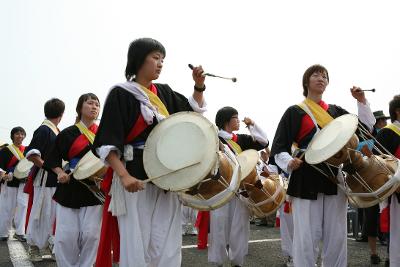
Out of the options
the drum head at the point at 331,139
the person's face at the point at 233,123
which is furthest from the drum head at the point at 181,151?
the person's face at the point at 233,123

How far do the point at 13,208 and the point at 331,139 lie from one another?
8224mm

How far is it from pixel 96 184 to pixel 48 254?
317 centimetres

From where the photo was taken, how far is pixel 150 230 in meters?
3.24

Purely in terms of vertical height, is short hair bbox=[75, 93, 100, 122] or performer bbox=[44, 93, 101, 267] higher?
short hair bbox=[75, 93, 100, 122]

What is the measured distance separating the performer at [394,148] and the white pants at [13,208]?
7298 millimetres

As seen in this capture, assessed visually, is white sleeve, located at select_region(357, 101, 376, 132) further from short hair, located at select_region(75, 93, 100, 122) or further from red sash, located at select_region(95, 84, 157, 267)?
short hair, located at select_region(75, 93, 100, 122)

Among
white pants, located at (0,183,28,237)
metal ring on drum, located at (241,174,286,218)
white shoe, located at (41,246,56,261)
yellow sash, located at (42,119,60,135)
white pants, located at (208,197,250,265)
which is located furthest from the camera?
white pants, located at (0,183,28,237)

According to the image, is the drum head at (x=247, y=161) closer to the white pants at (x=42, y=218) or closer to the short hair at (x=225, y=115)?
the short hair at (x=225, y=115)

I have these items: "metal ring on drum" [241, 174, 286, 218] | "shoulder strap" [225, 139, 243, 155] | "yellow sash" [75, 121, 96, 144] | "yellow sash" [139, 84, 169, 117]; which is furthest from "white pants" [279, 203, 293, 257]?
"yellow sash" [139, 84, 169, 117]

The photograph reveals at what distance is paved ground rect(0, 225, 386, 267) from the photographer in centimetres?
664

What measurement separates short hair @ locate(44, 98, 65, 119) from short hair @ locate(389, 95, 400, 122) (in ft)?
14.1

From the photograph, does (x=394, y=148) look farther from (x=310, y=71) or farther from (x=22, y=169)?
(x=22, y=169)

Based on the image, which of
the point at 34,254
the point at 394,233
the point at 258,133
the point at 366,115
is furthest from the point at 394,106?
the point at 34,254

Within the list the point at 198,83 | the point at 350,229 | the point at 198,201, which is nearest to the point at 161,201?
the point at 198,201
